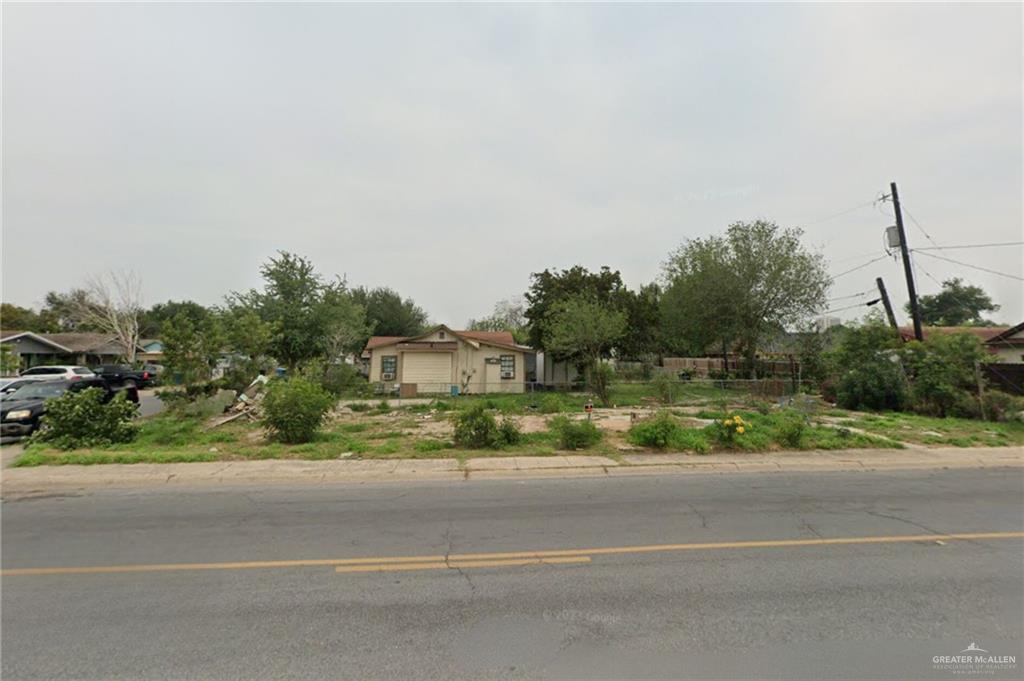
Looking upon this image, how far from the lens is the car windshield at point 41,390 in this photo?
44.8ft

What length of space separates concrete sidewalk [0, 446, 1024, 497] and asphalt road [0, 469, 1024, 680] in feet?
5.02

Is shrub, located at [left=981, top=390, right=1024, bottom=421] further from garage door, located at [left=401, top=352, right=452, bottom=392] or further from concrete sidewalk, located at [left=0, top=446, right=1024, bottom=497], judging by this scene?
garage door, located at [left=401, top=352, right=452, bottom=392]

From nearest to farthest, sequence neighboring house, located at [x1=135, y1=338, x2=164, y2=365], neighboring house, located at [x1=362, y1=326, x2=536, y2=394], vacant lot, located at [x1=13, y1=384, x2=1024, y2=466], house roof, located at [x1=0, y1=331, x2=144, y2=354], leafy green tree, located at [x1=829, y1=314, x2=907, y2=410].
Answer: vacant lot, located at [x1=13, y1=384, x2=1024, y2=466], leafy green tree, located at [x1=829, y1=314, x2=907, y2=410], neighboring house, located at [x1=362, y1=326, x2=536, y2=394], house roof, located at [x1=0, y1=331, x2=144, y2=354], neighboring house, located at [x1=135, y1=338, x2=164, y2=365]

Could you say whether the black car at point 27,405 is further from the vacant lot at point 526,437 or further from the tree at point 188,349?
the vacant lot at point 526,437

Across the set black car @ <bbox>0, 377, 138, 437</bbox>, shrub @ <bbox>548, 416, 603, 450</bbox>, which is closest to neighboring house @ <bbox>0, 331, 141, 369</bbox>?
black car @ <bbox>0, 377, 138, 437</bbox>

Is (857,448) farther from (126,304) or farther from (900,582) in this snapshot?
(126,304)

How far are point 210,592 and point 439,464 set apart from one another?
554 cm

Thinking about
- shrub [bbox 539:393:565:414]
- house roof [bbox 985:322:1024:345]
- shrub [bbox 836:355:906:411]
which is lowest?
shrub [bbox 539:393:565:414]

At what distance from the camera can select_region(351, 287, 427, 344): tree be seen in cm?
4828

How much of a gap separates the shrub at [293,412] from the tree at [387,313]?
119ft

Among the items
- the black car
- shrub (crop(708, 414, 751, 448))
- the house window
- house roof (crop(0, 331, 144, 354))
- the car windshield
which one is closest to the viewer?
→ shrub (crop(708, 414, 751, 448))

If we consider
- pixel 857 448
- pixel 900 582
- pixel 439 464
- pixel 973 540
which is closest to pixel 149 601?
pixel 439 464

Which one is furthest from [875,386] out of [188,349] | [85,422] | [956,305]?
[956,305]

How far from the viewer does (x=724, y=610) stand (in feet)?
12.1
